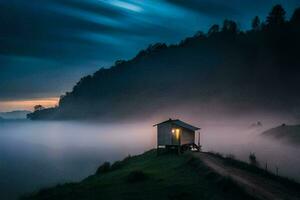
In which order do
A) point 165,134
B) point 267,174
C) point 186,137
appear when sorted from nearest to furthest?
point 267,174, point 165,134, point 186,137

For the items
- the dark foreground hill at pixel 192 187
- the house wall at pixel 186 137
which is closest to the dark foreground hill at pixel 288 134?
the house wall at pixel 186 137

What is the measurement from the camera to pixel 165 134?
58250 millimetres

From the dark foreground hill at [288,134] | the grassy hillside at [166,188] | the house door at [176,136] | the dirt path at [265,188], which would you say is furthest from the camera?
the dark foreground hill at [288,134]

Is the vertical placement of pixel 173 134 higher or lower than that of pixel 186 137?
higher

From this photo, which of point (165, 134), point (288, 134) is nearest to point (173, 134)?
point (165, 134)

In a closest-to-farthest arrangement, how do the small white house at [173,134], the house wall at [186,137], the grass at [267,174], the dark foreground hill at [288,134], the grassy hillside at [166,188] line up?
the grassy hillside at [166,188] < the grass at [267,174] < the small white house at [173,134] < the house wall at [186,137] < the dark foreground hill at [288,134]

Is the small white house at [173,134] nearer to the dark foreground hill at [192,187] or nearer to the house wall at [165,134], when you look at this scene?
the house wall at [165,134]

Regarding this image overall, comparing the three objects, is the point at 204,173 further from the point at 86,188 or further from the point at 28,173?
the point at 28,173

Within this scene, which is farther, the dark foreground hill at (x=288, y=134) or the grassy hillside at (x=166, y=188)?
the dark foreground hill at (x=288, y=134)

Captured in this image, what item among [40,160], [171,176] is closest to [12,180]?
[40,160]

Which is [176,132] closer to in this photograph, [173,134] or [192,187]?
[173,134]

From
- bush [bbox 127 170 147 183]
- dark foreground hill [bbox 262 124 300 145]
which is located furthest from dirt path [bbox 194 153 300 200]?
dark foreground hill [bbox 262 124 300 145]

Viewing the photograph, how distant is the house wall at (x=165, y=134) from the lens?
57.8 metres

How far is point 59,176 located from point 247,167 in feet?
131
